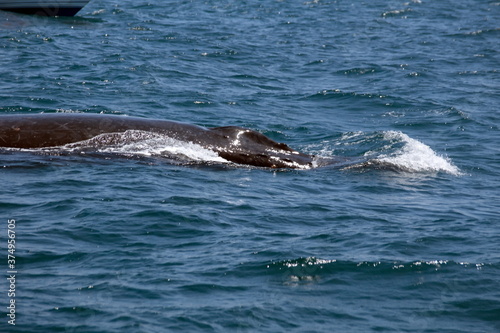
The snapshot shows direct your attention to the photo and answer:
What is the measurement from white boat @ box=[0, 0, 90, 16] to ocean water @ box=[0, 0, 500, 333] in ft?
15.1

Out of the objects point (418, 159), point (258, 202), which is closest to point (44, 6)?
point (418, 159)

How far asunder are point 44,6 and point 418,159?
17474 millimetres

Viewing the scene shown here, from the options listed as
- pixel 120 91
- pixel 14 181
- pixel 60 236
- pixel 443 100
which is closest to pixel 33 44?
pixel 120 91

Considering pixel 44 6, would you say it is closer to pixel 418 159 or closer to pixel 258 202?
pixel 418 159

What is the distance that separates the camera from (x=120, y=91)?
57.0 feet

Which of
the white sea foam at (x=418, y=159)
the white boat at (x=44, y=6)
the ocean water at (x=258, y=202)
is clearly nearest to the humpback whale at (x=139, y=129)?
the ocean water at (x=258, y=202)

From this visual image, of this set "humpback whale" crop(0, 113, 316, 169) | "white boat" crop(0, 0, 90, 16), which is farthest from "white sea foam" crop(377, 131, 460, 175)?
"white boat" crop(0, 0, 90, 16)

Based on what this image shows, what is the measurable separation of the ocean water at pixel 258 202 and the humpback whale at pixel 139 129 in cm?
23

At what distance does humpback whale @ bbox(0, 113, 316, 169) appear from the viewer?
11.3 meters

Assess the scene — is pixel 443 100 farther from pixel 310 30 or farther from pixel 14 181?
pixel 14 181

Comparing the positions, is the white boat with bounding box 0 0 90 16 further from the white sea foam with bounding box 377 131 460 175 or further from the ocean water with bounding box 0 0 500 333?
the white sea foam with bounding box 377 131 460 175

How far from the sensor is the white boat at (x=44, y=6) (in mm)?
26109

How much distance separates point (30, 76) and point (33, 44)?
4.16 m

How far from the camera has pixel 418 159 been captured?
12578 mm
